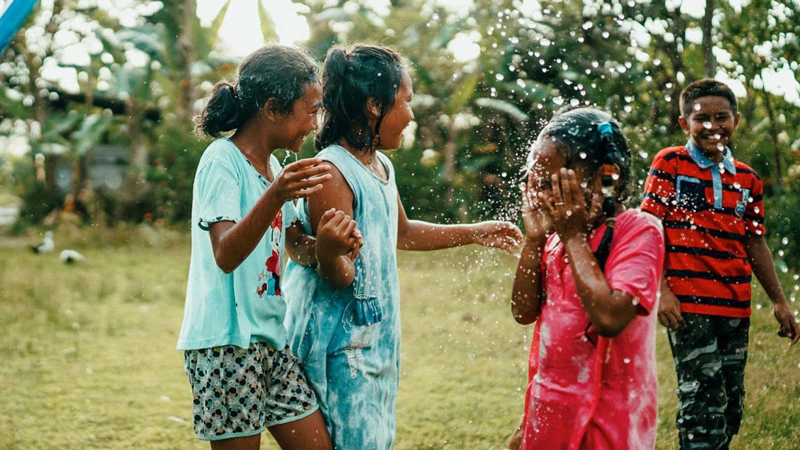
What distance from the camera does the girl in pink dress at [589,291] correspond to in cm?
189

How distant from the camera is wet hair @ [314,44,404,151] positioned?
2.44 metres

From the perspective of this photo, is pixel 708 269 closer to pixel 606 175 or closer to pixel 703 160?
pixel 703 160

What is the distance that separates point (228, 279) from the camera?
231 cm

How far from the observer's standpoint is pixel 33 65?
14.1 metres

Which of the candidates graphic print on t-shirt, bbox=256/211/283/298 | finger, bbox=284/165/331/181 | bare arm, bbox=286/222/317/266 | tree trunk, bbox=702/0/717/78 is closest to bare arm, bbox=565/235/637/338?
finger, bbox=284/165/331/181

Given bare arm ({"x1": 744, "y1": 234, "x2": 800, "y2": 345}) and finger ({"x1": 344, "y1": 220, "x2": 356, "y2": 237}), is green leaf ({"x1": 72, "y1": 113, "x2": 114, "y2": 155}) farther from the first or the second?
finger ({"x1": 344, "y1": 220, "x2": 356, "y2": 237})

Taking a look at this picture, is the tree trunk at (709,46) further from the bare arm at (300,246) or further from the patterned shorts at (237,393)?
the patterned shorts at (237,393)

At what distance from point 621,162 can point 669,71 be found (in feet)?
18.1

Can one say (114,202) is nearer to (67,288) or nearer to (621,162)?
(67,288)

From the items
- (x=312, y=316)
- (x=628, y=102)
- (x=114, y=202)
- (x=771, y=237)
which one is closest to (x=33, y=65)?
(x=114, y=202)

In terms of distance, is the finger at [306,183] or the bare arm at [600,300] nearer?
the bare arm at [600,300]

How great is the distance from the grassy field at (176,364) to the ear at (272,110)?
1899 mm

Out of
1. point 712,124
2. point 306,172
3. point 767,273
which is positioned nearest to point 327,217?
point 306,172

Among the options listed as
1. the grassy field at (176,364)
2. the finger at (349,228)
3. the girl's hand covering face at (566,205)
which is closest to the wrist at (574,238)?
the girl's hand covering face at (566,205)
